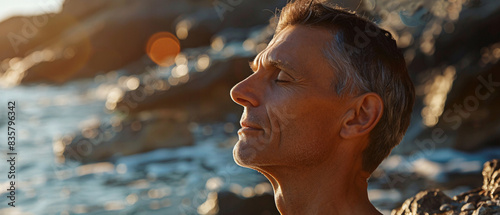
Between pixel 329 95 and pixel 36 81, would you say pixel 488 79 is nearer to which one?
pixel 329 95

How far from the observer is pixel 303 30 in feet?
9.08

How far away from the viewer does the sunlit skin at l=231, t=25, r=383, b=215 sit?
2635 millimetres

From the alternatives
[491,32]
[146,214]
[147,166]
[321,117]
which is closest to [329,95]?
[321,117]

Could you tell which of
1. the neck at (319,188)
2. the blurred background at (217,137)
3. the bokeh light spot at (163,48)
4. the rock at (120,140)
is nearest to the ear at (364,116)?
the neck at (319,188)

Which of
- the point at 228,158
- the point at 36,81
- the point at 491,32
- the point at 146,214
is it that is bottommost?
the point at 146,214

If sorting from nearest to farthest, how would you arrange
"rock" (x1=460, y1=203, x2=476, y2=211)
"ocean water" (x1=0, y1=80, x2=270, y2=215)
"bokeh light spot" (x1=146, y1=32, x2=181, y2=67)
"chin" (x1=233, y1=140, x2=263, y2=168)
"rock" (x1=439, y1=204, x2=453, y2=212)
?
"chin" (x1=233, y1=140, x2=263, y2=168), "rock" (x1=460, y1=203, x2=476, y2=211), "rock" (x1=439, y1=204, x2=453, y2=212), "ocean water" (x1=0, y1=80, x2=270, y2=215), "bokeh light spot" (x1=146, y1=32, x2=181, y2=67)

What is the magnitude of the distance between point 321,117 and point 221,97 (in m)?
15.8

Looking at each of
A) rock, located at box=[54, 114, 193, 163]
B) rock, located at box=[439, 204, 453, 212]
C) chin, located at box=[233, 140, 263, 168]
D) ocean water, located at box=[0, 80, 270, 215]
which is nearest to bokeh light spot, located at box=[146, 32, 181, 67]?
ocean water, located at box=[0, 80, 270, 215]

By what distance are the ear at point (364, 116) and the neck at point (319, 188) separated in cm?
14

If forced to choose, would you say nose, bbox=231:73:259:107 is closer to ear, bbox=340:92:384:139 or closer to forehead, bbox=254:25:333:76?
forehead, bbox=254:25:333:76

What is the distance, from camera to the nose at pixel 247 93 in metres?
2.68

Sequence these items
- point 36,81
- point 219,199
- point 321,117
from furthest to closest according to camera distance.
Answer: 1. point 36,81
2. point 219,199
3. point 321,117

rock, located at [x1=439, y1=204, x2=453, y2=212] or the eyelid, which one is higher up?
the eyelid

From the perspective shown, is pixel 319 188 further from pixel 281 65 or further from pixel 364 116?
pixel 281 65
